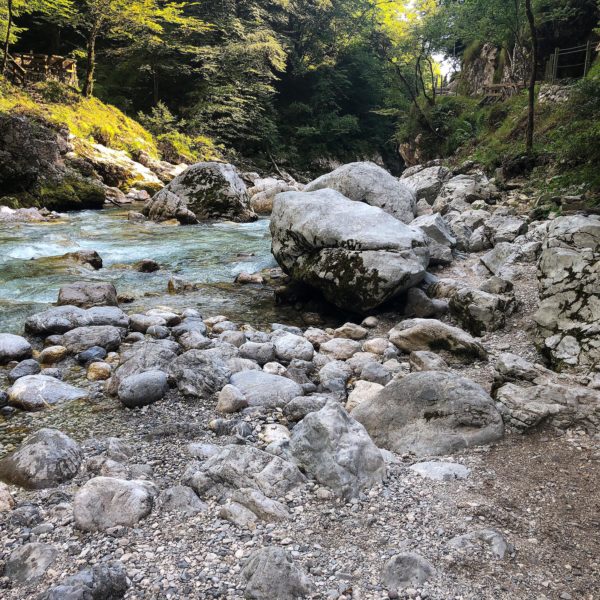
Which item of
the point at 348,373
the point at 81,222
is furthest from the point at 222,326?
the point at 81,222

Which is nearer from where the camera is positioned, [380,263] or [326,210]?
[380,263]

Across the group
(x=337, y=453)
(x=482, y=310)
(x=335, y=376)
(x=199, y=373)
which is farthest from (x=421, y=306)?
(x=337, y=453)

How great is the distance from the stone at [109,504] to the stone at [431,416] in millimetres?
1637

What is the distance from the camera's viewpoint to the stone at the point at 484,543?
2314mm

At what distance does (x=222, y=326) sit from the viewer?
20.4ft

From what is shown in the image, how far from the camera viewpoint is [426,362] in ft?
15.9

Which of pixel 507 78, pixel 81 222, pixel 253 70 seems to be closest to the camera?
pixel 81 222

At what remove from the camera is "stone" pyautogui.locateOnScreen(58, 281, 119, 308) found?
6.64 metres

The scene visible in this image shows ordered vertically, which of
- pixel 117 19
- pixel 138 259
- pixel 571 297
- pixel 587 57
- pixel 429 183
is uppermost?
pixel 117 19

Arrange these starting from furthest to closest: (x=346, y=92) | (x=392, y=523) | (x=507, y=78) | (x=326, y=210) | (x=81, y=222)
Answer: (x=346, y=92) → (x=507, y=78) → (x=81, y=222) → (x=326, y=210) → (x=392, y=523)

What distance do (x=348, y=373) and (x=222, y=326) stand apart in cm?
199

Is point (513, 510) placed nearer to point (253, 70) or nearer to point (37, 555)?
point (37, 555)

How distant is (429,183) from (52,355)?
12.5 metres

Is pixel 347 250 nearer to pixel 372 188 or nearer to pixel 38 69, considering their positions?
pixel 372 188
